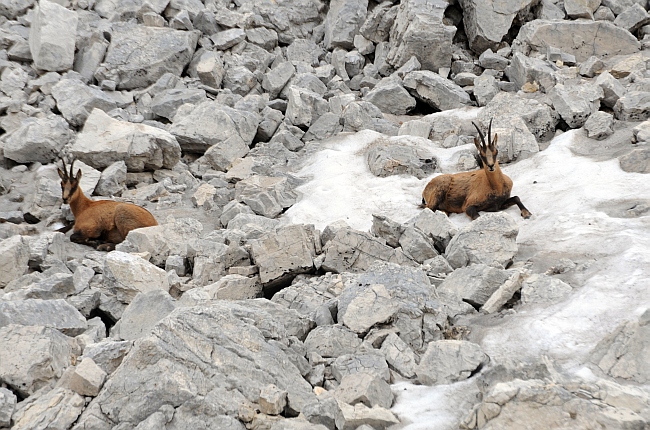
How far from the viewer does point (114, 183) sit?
476 inches

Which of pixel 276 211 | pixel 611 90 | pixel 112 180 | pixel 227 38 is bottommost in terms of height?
pixel 112 180

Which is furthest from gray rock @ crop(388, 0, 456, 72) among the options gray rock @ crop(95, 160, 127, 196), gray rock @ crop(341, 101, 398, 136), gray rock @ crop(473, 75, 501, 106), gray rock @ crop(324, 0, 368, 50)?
gray rock @ crop(95, 160, 127, 196)

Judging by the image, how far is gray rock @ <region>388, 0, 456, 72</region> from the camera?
621 inches

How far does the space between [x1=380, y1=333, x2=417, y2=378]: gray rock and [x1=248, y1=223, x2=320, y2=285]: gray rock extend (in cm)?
215

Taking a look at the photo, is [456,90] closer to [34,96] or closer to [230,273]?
[230,273]

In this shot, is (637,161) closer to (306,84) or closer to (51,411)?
(306,84)

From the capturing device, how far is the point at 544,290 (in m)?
5.89

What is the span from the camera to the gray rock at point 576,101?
11781 millimetres

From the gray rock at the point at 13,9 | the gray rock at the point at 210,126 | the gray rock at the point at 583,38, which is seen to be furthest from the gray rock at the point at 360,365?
the gray rock at the point at 13,9

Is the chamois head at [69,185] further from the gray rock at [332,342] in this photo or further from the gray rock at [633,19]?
the gray rock at [633,19]

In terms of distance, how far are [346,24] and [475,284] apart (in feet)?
42.9

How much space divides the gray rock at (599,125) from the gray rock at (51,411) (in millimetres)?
9632

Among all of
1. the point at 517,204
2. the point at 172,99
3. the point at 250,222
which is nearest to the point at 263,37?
the point at 172,99

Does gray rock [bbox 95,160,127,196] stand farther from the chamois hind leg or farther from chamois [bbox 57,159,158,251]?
the chamois hind leg
